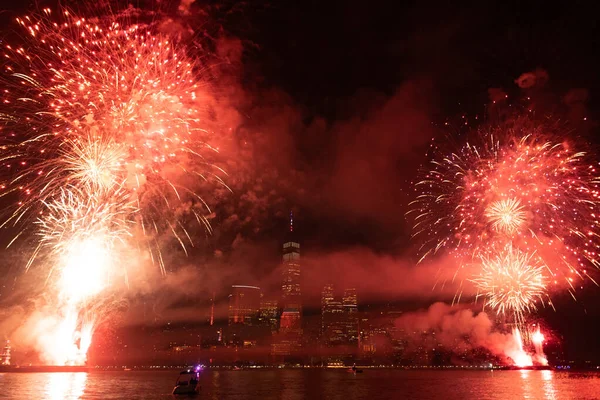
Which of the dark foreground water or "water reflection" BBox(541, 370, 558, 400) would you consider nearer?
the dark foreground water

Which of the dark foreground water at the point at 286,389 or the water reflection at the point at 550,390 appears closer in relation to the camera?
the dark foreground water at the point at 286,389

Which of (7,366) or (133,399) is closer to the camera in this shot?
(133,399)

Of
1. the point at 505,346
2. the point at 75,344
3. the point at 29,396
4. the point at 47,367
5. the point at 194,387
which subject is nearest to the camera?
the point at 29,396

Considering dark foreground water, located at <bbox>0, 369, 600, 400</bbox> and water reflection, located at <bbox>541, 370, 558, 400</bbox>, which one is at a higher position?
dark foreground water, located at <bbox>0, 369, 600, 400</bbox>

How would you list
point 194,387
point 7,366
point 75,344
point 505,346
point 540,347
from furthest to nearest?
point 505,346
point 540,347
point 7,366
point 75,344
point 194,387

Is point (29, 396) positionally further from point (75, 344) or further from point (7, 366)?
point (7, 366)

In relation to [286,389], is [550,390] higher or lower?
lower

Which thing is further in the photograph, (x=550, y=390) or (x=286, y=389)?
(x=286, y=389)

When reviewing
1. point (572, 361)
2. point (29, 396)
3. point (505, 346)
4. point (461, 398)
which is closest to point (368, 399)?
point (461, 398)

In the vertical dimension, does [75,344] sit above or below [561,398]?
above

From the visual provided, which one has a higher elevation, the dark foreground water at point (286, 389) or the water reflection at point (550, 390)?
the dark foreground water at point (286, 389)
